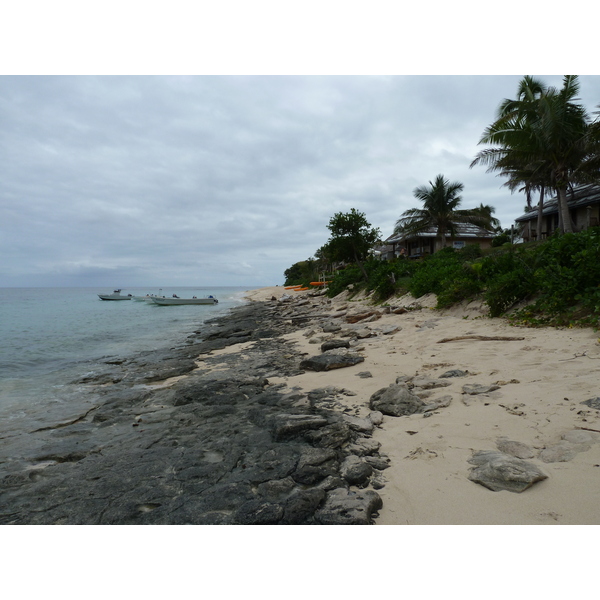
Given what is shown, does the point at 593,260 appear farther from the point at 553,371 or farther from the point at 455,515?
the point at 455,515

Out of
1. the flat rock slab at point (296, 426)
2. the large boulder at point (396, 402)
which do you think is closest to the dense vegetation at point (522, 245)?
the large boulder at point (396, 402)

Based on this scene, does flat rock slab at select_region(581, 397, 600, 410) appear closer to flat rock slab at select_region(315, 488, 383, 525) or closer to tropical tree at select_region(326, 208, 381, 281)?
flat rock slab at select_region(315, 488, 383, 525)

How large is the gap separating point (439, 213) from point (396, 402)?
34.2 m

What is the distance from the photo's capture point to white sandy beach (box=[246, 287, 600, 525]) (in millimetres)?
2352

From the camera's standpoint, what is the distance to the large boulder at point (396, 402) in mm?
4109

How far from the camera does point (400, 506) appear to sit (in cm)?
249

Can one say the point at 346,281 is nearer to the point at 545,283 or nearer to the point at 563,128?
the point at 563,128

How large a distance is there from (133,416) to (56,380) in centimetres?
513

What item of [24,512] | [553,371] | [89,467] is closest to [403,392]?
[553,371]

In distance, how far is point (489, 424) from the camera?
11.3 ft

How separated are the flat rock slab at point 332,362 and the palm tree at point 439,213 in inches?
1245

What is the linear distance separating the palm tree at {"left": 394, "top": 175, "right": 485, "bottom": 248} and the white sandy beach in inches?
1200

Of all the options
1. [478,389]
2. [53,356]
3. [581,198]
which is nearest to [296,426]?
[478,389]

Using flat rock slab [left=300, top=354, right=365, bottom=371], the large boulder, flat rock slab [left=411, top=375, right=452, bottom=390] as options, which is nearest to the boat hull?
flat rock slab [left=300, top=354, right=365, bottom=371]
